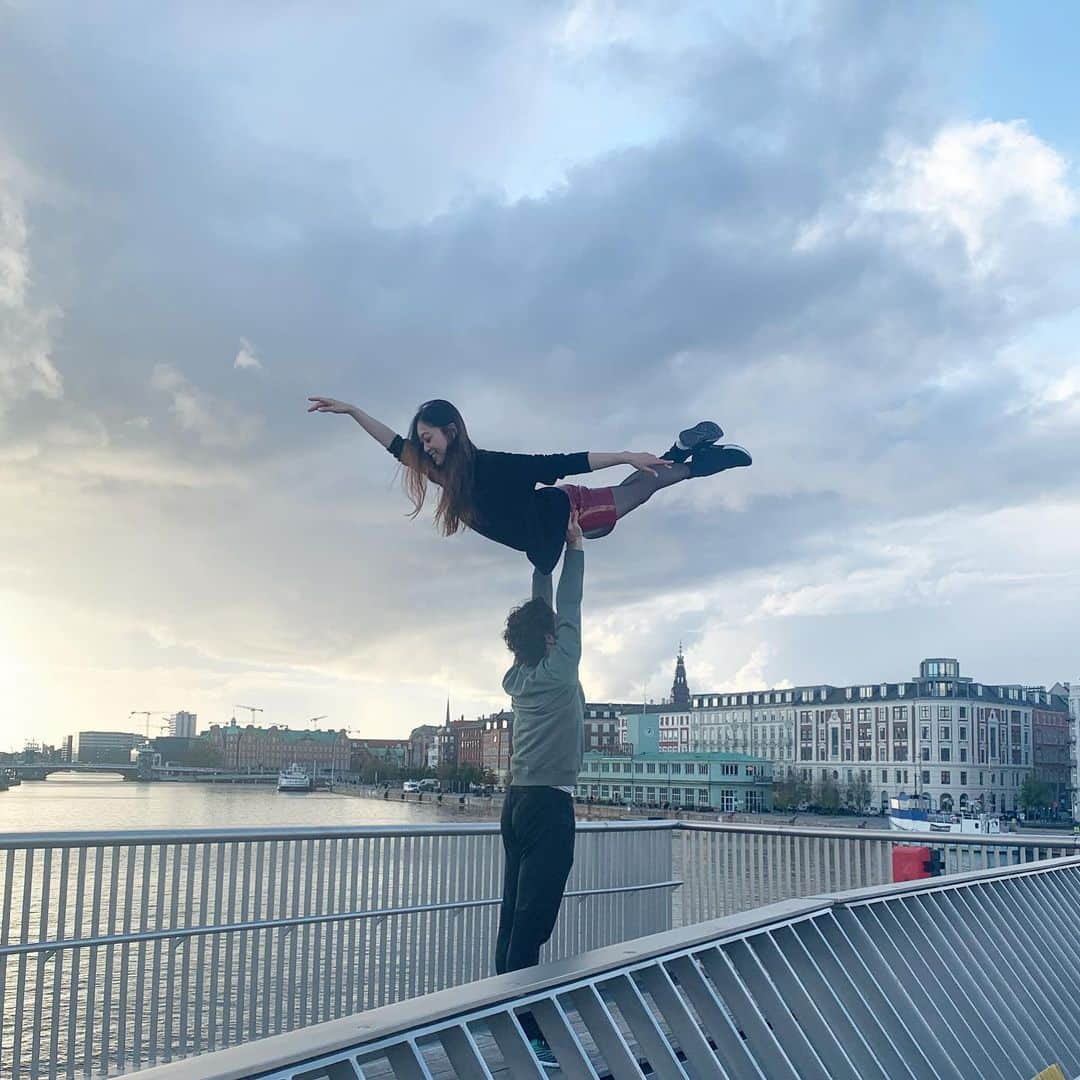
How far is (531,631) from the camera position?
5.73 m

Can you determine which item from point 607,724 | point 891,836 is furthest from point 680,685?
point 891,836

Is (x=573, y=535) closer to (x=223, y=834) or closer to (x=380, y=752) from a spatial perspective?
(x=223, y=834)

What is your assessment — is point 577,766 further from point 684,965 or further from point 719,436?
point 684,965

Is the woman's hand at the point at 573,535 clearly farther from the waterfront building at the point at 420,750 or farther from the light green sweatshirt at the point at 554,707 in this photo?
the waterfront building at the point at 420,750

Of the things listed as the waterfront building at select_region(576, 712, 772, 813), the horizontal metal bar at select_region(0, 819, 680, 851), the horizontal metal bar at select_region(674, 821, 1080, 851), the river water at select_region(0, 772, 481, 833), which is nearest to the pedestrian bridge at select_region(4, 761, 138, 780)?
the river water at select_region(0, 772, 481, 833)

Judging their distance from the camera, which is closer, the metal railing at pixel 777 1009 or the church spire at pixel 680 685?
the metal railing at pixel 777 1009

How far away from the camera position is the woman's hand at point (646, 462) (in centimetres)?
630

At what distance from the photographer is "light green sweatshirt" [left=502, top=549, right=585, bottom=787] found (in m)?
5.52

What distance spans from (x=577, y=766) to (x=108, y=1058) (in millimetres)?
2658

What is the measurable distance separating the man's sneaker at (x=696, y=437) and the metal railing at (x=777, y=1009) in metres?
2.45

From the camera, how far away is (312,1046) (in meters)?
1.96

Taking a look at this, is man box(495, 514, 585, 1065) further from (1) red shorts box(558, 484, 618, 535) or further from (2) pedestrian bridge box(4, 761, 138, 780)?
(2) pedestrian bridge box(4, 761, 138, 780)

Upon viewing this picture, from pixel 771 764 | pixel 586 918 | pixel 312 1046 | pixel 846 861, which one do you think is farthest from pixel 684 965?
pixel 771 764

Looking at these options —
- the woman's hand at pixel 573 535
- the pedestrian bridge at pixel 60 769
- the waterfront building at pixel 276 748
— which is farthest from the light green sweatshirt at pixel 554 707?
the waterfront building at pixel 276 748
